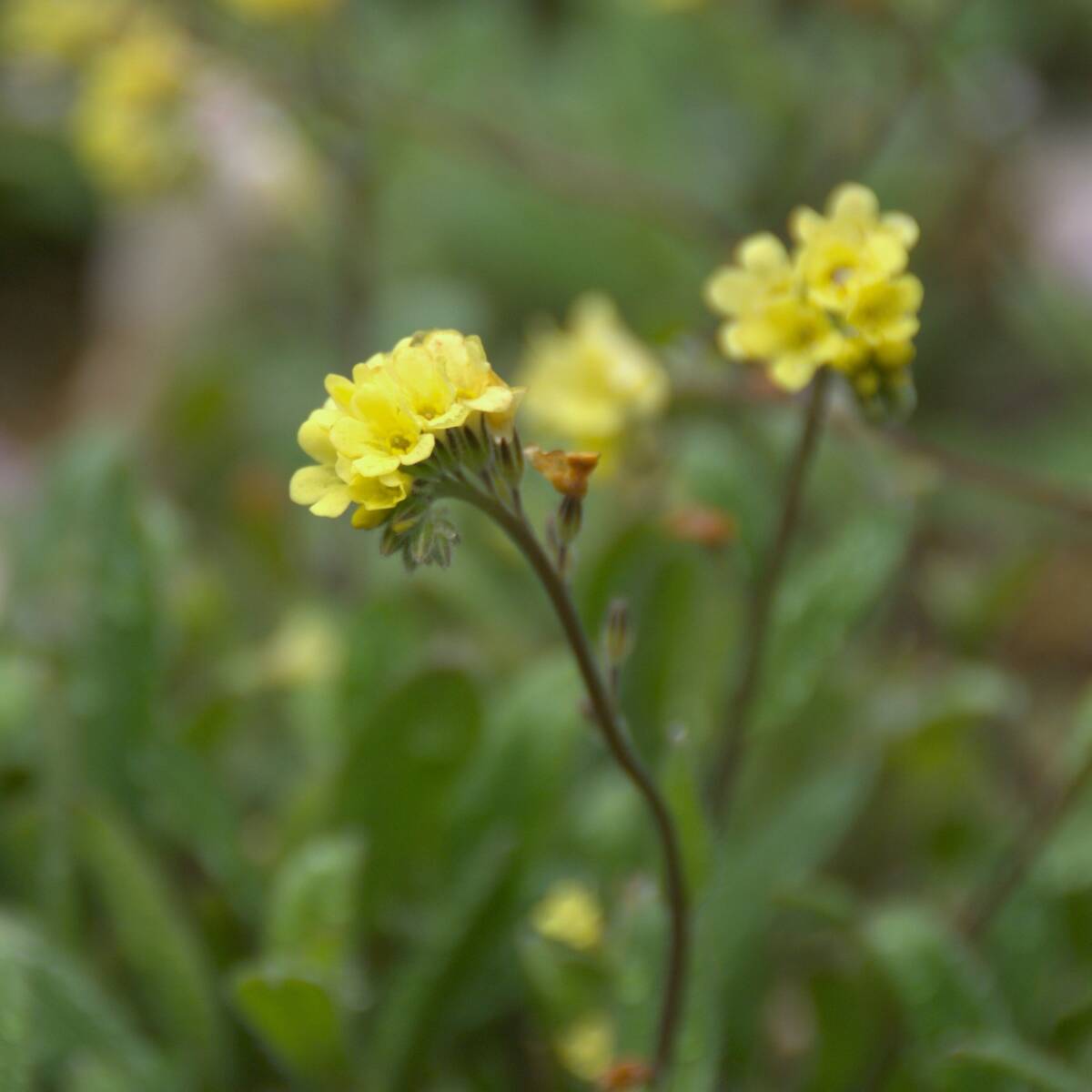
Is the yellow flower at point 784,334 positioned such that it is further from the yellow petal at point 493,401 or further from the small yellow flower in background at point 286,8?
the small yellow flower in background at point 286,8

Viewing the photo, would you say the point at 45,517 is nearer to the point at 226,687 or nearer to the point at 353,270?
the point at 226,687

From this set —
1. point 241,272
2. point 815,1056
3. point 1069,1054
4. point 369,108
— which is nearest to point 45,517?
point 369,108

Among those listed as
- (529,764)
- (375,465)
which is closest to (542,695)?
(529,764)

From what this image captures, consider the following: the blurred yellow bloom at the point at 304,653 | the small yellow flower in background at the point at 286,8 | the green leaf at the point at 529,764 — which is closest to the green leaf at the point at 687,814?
the green leaf at the point at 529,764

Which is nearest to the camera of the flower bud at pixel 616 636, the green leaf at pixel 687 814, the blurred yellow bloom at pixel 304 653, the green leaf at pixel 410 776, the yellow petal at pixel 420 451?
the yellow petal at pixel 420 451

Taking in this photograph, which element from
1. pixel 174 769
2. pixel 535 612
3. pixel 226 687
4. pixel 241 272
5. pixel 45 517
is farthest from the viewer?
pixel 241 272

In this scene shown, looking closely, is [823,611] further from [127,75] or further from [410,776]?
[127,75]
